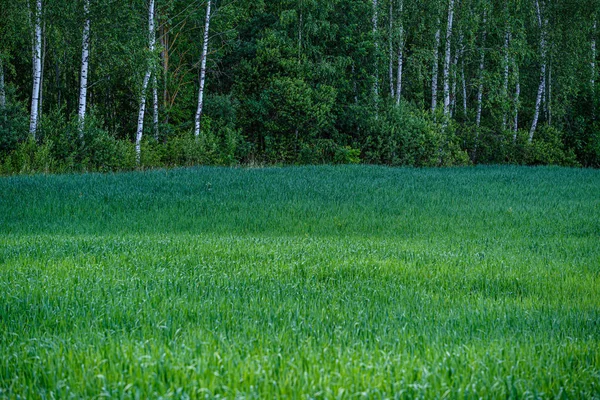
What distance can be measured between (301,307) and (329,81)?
3367 cm

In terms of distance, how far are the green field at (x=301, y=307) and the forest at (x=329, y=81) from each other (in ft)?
58.8

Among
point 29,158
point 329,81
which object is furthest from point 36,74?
point 329,81

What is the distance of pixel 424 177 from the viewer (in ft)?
81.6

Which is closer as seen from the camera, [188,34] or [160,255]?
[160,255]

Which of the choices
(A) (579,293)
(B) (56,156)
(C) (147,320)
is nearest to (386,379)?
(C) (147,320)

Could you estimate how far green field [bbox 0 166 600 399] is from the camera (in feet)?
11.8

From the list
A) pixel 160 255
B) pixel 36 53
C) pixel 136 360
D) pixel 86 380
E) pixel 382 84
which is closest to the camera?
pixel 86 380

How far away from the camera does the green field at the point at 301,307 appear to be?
361 cm

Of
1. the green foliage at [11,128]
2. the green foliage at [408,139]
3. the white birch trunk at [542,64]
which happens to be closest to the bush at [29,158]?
the green foliage at [11,128]

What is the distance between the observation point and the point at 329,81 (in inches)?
1505

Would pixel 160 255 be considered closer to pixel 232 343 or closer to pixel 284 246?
pixel 284 246

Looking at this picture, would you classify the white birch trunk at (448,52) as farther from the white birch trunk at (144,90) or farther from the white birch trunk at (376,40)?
the white birch trunk at (144,90)

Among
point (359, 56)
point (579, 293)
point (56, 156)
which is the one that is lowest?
point (579, 293)

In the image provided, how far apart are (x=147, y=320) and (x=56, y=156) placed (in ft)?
70.6
